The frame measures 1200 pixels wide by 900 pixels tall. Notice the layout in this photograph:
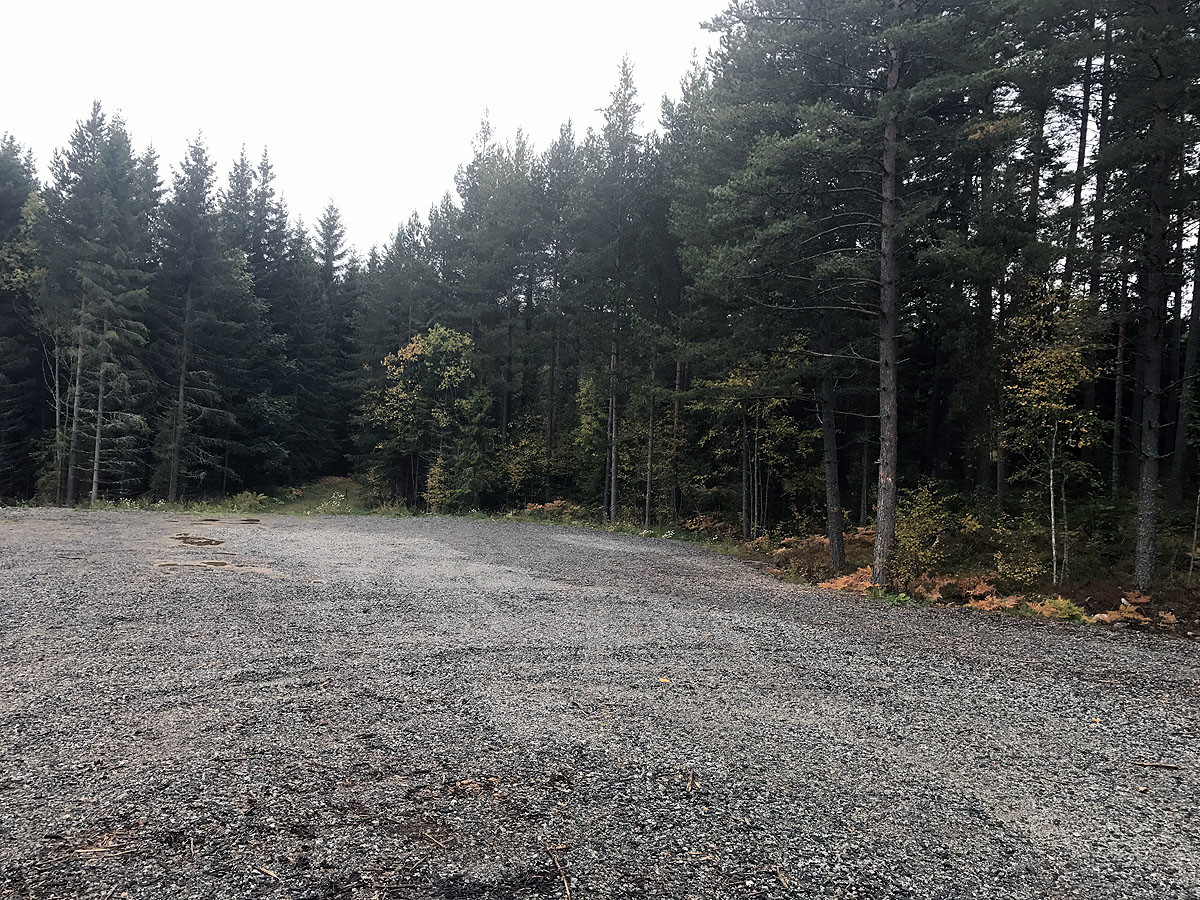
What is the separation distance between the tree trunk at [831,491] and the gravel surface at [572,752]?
15.8 feet

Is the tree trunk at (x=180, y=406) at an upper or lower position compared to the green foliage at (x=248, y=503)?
upper

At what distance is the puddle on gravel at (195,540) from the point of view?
35.6 ft

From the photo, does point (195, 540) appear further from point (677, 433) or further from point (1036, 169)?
point (1036, 169)

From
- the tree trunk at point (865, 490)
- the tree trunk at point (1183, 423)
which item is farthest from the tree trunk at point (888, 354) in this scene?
the tree trunk at point (865, 490)

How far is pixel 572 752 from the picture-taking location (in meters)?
3.34

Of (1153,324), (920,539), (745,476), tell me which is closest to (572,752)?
A: (920,539)

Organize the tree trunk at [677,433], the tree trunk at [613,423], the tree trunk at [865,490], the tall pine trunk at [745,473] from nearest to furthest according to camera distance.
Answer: the tall pine trunk at [745,473] < the tree trunk at [865,490] < the tree trunk at [677,433] < the tree trunk at [613,423]

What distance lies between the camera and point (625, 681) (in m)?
4.58

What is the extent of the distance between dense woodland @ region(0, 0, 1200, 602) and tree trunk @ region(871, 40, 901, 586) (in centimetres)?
6

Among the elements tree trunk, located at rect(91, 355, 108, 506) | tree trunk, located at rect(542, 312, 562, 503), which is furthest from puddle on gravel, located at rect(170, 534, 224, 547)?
tree trunk, located at rect(542, 312, 562, 503)

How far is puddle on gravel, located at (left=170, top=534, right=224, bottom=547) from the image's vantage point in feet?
35.6

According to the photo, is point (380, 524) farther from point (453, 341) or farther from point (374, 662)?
point (374, 662)

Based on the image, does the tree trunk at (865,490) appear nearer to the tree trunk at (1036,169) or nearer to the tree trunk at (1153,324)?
the tree trunk at (1036,169)

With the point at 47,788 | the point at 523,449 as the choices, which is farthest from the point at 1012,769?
the point at 523,449
